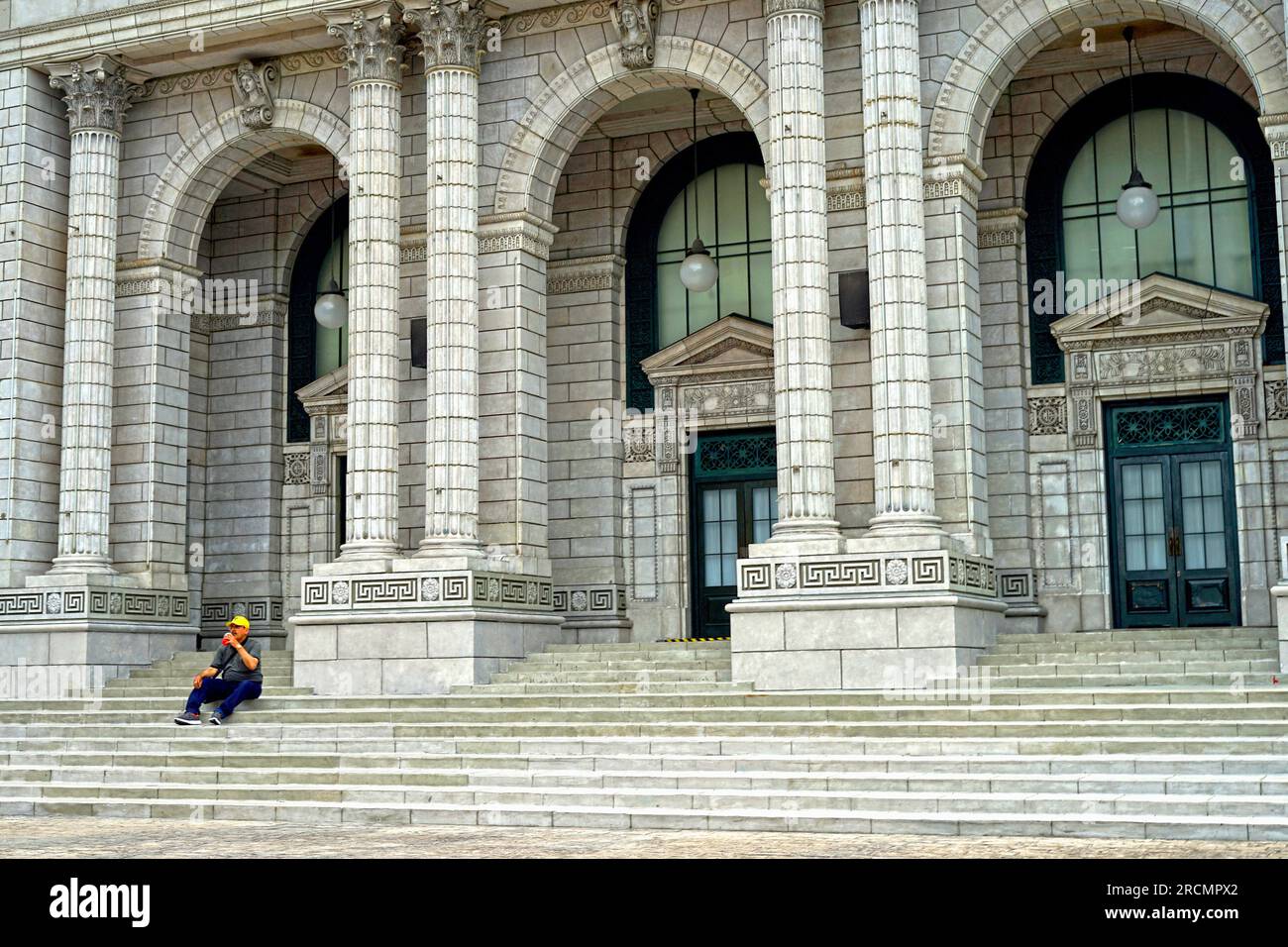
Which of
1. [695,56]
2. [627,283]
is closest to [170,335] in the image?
[627,283]

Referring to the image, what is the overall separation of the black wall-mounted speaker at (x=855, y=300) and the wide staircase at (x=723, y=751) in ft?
15.3

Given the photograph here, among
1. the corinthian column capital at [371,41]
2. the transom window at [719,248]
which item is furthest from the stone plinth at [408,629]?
the corinthian column capital at [371,41]

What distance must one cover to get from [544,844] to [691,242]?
48.1 ft

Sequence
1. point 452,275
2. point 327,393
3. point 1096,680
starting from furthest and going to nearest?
point 327,393, point 452,275, point 1096,680

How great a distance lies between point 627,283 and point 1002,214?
6321 mm

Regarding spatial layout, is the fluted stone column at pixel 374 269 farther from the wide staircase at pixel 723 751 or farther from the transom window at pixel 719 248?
the transom window at pixel 719 248

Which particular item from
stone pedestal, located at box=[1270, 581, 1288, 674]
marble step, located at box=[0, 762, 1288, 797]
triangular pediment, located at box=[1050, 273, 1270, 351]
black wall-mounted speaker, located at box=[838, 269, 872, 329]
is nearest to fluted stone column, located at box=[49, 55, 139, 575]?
marble step, located at box=[0, 762, 1288, 797]

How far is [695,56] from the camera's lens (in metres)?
23.4

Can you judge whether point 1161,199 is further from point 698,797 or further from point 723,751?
point 698,797

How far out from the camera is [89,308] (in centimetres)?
2595

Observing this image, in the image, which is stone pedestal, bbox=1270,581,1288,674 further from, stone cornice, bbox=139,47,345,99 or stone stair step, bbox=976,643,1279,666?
stone cornice, bbox=139,47,345,99

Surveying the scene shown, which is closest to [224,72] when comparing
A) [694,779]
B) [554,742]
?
[554,742]

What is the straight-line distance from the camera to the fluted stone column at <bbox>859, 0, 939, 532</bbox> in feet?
68.8

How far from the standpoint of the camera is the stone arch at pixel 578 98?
23.4m
